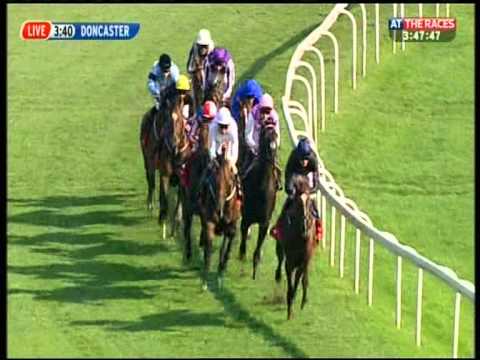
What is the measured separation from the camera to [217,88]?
1546 cm

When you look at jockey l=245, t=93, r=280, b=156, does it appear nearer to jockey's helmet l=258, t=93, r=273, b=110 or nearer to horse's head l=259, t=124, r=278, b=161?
jockey's helmet l=258, t=93, r=273, b=110

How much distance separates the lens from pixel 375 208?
16.5 metres

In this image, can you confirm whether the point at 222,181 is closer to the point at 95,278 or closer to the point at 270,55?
the point at 95,278

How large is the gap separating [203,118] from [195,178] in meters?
0.56

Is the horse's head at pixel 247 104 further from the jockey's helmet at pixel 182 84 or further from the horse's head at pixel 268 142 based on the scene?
the horse's head at pixel 268 142

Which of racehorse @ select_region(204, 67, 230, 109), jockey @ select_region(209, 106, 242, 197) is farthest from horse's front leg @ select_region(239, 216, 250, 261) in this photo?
racehorse @ select_region(204, 67, 230, 109)

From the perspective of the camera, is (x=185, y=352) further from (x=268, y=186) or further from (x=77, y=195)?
(x=77, y=195)

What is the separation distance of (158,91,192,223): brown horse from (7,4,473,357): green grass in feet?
1.56

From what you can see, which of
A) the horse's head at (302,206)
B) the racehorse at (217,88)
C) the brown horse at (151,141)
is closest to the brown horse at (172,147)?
the brown horse at (151,141)

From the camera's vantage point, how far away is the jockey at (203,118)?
14086mm

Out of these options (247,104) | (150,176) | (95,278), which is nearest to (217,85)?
(247,104)

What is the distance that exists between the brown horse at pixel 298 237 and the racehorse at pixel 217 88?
2.51 m

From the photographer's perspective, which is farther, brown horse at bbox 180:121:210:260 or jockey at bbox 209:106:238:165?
brown horse at bbox 180:121:210:260

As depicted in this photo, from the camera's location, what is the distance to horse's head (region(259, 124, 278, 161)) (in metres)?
13.5
